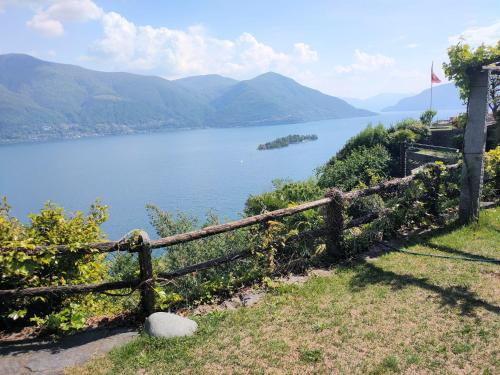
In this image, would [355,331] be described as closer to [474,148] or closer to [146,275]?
[146,275]

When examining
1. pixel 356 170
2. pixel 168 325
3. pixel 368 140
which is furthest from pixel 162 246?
pixel 368 140

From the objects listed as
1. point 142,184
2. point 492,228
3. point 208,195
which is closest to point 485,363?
point 492,228

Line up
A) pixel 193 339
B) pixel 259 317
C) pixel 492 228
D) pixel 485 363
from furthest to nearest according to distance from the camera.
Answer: pixel 492 228, pixel 259 317, pixel 193 339, pixel 485 363

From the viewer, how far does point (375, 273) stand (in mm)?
7285

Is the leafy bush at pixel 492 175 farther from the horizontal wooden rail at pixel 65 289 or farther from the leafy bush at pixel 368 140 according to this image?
the leafy bush at pixel 368 140

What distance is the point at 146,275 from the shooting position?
6012mm

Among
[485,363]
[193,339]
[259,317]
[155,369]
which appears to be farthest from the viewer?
[259,317]

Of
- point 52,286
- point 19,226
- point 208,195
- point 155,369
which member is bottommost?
point 208,195

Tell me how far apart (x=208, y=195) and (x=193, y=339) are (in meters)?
83.0

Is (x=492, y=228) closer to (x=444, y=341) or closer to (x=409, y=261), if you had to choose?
(x=409, y=261)

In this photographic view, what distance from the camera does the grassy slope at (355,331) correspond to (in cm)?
472

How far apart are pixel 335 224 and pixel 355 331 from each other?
118 inches

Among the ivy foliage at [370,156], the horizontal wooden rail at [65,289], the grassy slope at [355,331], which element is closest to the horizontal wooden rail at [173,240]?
the horizontal wooden rail at [65,289]

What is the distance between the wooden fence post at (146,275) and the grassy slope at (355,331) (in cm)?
74
